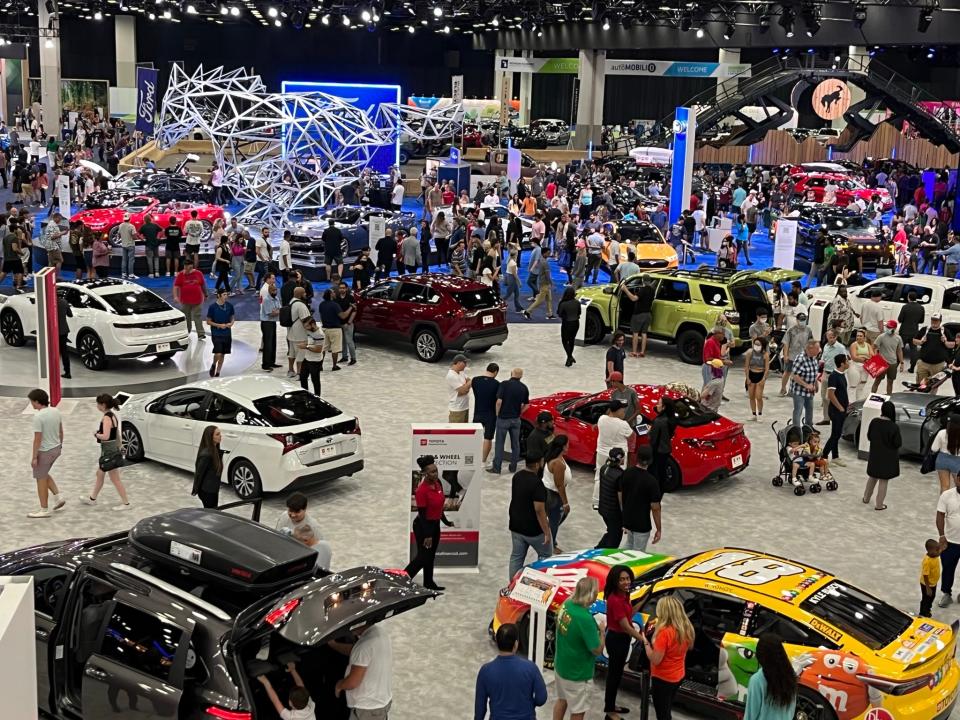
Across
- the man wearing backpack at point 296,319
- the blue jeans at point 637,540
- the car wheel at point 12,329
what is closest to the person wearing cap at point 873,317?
the man wearing backpack at point 296,319

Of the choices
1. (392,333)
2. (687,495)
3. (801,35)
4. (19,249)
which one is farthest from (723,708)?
(801,35)

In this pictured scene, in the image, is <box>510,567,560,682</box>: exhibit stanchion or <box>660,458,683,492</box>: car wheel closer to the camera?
<box>510,567,560,682</box>: exhibit stanchion

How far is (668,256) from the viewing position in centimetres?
2897

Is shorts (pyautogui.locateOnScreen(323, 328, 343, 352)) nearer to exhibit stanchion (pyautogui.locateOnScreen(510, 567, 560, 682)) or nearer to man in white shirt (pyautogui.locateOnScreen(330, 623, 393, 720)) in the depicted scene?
exhibit stanchion (pyautogui.locateOnScreen(510, 567, 560, 682))

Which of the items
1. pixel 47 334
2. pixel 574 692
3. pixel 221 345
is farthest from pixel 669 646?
pixel 221 345

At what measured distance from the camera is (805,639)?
8.48m

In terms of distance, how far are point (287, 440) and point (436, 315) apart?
7.22m

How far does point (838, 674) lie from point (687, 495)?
6.11 metres

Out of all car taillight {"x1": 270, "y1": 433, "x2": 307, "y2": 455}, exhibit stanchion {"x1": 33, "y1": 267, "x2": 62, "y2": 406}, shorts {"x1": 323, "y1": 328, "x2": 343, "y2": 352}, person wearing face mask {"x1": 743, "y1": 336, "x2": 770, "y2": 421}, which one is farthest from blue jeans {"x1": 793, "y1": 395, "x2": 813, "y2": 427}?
exhibit stanchion {"x1": 33, "y1": 267, "x2": 62, "y2": 406}

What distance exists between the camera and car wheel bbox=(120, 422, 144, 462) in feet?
48.3

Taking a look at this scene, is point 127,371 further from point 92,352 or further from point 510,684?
point 510,684

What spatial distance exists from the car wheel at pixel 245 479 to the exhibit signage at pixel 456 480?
251cm

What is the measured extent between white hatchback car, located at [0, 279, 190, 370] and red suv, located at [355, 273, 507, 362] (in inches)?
138

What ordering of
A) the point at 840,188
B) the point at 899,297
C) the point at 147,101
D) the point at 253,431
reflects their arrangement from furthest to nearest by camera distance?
the point at 147,101 → the point at 840,188 → the point at 899,297 → the point at 253,431
